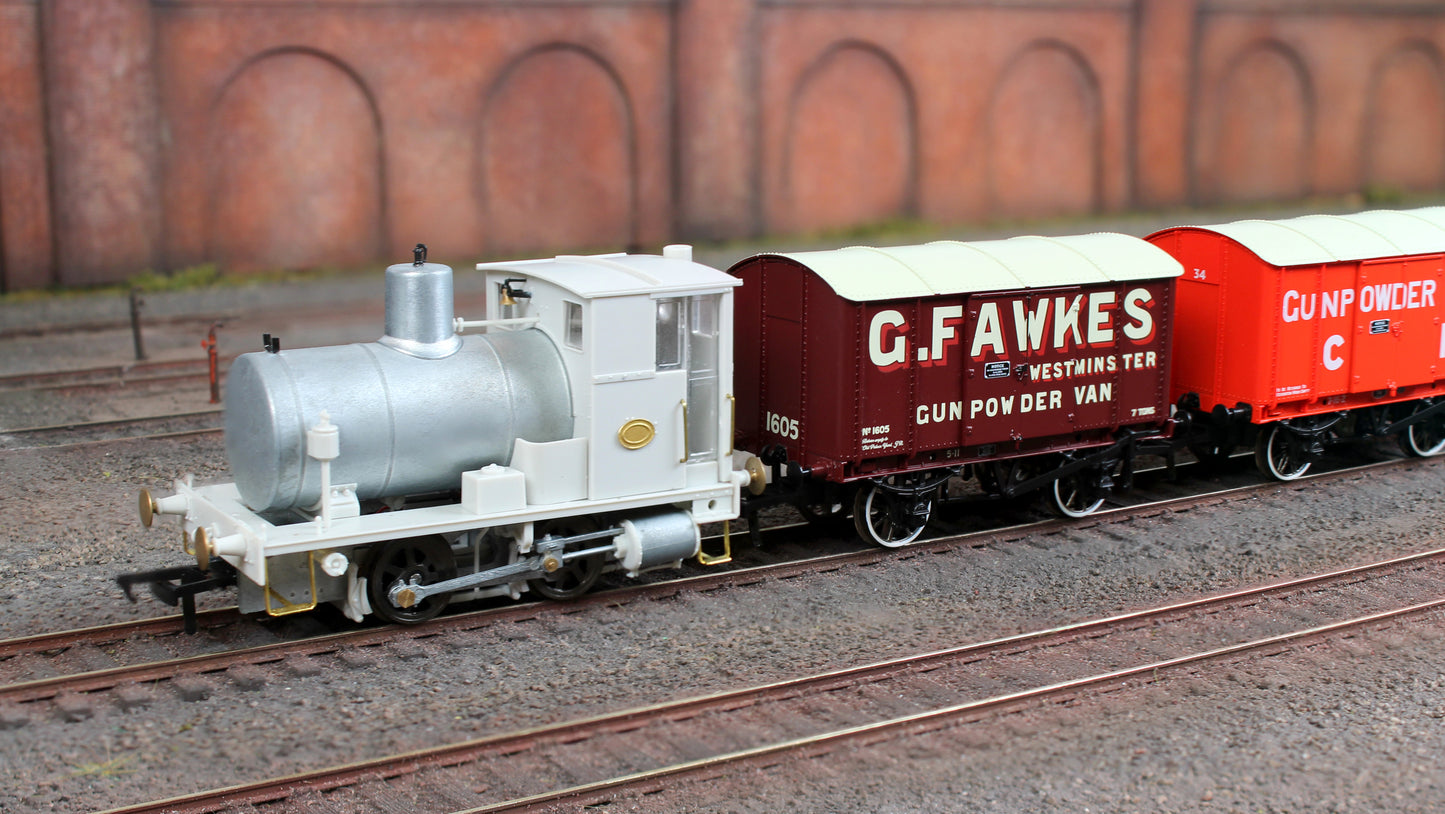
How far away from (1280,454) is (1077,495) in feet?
10.3

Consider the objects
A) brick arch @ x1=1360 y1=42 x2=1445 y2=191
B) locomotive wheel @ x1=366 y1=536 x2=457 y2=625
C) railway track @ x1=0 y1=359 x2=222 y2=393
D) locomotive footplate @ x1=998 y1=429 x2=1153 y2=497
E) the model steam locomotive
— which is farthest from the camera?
brick arch @ x1=1360 y1=42 x2=1445 y2=191

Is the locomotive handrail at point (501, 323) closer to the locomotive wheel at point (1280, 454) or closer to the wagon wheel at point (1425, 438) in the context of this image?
the locomotive wheel at point (1280, 454)

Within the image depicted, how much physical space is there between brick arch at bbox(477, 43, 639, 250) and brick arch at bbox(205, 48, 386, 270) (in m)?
2.44

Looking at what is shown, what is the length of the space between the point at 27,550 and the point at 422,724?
238 inches

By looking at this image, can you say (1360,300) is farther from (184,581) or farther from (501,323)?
(184,581)

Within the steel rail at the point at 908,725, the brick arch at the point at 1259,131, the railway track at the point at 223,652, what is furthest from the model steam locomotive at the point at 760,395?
the brick arch at the point at 1259,131

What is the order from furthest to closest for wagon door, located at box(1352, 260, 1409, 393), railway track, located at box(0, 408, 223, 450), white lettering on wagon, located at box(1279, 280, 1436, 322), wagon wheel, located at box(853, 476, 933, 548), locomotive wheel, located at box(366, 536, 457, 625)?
railway track, located at box(0, 408, 223, 450)
wagon door, located at box(1352, 260, 1409, 393)
white lettering on wagon, located at box(1279, 280, 1436, 322)
wagon wheel, located at box(853, 476, 933, 548)
locomotive wheel, located at box(366, 536, 457, 625)

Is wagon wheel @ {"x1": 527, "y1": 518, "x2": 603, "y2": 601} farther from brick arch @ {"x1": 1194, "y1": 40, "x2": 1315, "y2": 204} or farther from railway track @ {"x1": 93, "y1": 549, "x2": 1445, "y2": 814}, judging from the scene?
brick arch @ {"x1": 1194, "y1": 40, "x2": 1315, "y2": 204}

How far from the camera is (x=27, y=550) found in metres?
13.8

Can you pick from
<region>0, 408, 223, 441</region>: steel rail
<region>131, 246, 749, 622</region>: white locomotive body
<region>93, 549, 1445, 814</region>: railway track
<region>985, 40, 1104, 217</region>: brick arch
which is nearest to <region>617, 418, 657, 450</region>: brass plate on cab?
<region>131, 246, 749, 622</region>: white locomotive body

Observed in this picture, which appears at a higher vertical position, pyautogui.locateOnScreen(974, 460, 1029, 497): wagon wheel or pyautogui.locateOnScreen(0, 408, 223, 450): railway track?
pyautogui.locateOnScreen(974, 460, 1029, 497): wagon wheel

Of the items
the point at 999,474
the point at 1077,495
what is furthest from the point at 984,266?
the point at 1077,495

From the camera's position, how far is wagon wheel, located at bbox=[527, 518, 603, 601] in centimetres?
1230

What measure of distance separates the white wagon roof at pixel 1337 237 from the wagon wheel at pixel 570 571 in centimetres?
824
